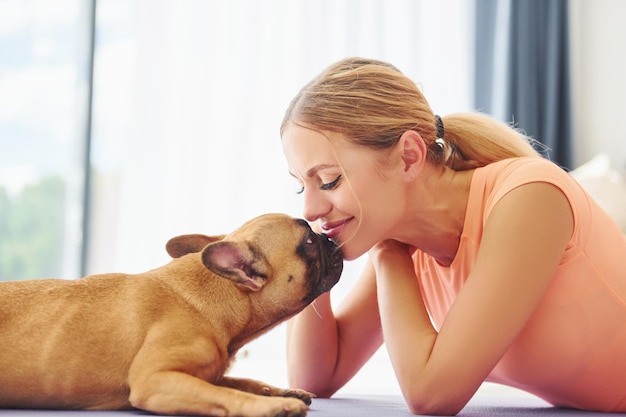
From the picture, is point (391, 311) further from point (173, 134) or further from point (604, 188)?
point (173, 134)

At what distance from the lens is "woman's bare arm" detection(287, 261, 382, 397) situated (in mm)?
1977

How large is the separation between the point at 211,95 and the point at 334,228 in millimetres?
2721

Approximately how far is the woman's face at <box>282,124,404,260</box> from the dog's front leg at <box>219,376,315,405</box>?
30cm

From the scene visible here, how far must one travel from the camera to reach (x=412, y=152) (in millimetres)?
1722

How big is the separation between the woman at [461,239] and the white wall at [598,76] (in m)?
2.83

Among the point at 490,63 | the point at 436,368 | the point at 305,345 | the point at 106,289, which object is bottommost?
the point at 305,345

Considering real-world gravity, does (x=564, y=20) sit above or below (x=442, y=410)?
above

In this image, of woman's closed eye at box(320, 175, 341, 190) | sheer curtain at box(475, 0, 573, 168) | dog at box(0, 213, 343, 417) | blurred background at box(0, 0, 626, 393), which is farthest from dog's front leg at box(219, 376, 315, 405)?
sheer curtain at box(475, 0, 573, 168)

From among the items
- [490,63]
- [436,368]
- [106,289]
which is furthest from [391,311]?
[490,63]

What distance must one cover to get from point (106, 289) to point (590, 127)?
358cm

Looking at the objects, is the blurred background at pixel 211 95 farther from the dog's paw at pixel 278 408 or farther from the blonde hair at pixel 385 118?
the dog's paw at pixel 278 408

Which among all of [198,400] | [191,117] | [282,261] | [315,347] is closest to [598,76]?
[191,117]

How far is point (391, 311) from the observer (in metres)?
1.64

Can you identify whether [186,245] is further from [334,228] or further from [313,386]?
[313,386]
